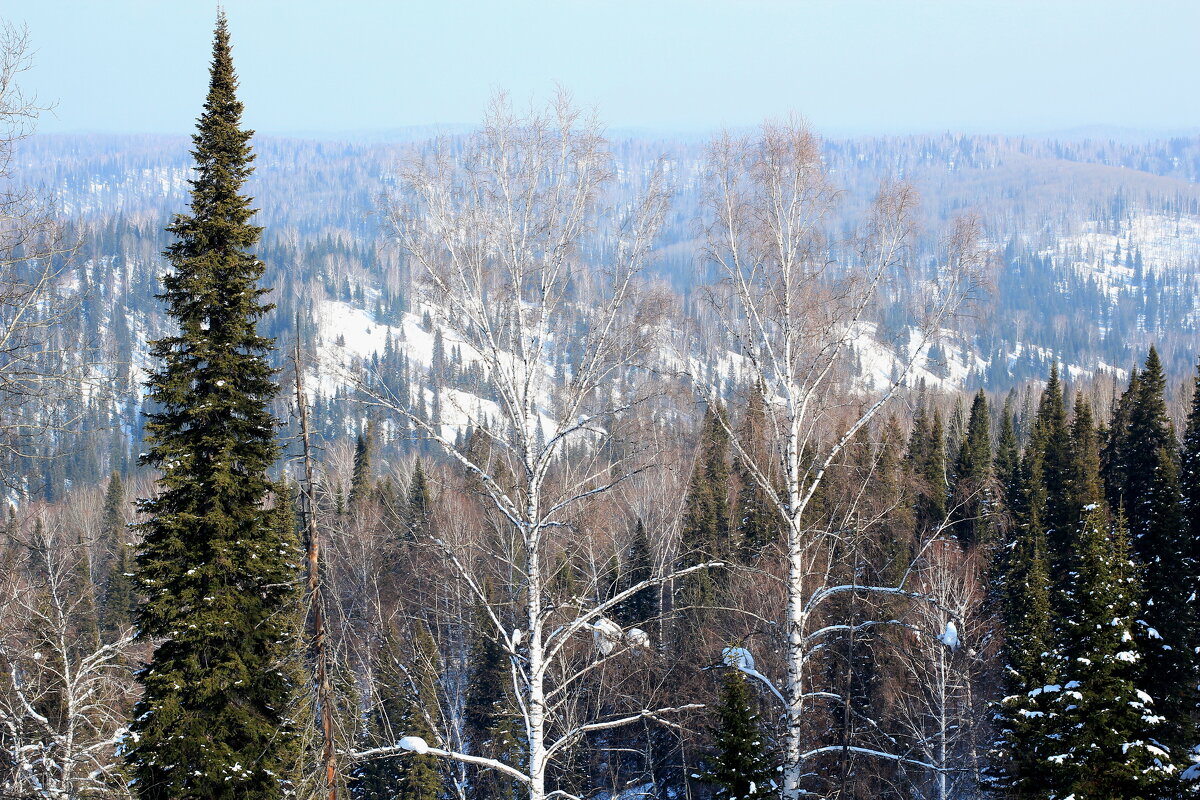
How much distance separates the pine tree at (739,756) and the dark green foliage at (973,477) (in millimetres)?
23400

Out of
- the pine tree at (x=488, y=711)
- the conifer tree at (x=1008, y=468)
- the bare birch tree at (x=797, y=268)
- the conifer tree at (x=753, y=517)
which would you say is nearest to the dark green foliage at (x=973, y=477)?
the conifer tree at (x=1008, y=468)

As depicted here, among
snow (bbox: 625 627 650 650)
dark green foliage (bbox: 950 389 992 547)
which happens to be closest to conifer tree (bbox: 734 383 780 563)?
dark green foliage (bbox: 950 389 992 547)

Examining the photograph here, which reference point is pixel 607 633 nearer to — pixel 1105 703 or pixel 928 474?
pixel 1105 703

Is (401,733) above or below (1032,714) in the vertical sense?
below

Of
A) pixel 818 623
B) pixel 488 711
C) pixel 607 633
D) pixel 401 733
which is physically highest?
pixel 607 633

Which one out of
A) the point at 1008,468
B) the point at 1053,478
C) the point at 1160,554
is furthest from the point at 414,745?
the point at 1008,468

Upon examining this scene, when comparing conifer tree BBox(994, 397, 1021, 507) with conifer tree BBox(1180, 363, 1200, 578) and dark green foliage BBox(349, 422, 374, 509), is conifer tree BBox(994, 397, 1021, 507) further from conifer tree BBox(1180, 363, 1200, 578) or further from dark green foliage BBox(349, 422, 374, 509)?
dark green foliage BBox(349, 422, 374, 509)

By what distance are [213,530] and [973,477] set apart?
137ft

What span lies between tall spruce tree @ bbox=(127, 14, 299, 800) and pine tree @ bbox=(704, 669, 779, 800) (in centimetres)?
584

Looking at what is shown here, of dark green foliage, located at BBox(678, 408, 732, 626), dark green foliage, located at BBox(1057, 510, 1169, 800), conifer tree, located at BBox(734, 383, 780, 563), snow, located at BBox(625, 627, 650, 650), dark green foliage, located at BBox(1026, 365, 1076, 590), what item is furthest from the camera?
conifer tree, located at BBox(734, 383, 780, 563)

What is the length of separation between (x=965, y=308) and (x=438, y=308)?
715 cm

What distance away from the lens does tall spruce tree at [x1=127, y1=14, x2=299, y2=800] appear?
11867mm

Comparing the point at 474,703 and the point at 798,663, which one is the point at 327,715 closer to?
the point at 798,663

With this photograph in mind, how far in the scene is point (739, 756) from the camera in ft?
41.8
